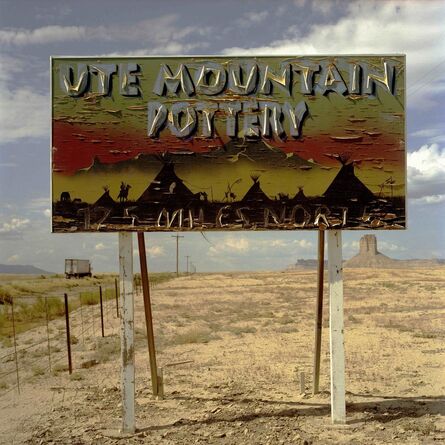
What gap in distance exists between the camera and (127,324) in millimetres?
8289

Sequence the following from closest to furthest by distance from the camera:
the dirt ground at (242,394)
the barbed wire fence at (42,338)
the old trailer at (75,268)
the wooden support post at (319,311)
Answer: the dirt ground at (242,394)
the wooden support post at (319,311)
the barbed wire fence at (42,338)
the old trailer at (75,268)

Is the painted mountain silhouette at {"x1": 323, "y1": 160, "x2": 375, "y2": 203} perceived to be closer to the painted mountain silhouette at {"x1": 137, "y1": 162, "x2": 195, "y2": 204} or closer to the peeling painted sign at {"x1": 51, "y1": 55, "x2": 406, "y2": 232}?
the peeling painted sign at {"x1": 51, "y1": 55, "x2": 406, "y2": 232}

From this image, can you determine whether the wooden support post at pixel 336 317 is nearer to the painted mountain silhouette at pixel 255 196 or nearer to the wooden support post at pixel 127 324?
the painted mountain silhouette at pixel 255 196

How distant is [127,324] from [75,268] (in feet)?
233

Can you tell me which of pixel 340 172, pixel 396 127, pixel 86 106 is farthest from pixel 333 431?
pixel 86 106

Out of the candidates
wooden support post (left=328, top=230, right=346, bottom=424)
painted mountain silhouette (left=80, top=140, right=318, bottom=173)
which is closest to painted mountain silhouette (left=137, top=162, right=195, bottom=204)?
painted mountain silhouette (left=80, top=140, right=318, bottom=173)

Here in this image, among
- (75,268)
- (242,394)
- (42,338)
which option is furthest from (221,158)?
(75,268)

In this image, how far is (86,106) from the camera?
27.2 feet

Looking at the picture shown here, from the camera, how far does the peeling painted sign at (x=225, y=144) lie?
27.1 ft

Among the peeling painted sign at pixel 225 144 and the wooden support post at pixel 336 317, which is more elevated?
the peeling painted sign at pixel 225 144

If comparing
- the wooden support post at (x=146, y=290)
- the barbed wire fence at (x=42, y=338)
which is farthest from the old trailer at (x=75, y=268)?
the wooden support post at (x=146, y=290)

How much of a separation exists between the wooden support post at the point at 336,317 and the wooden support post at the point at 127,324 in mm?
2871

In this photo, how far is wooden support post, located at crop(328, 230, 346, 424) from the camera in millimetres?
8383

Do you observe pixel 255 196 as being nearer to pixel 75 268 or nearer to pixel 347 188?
pixel 347 188
